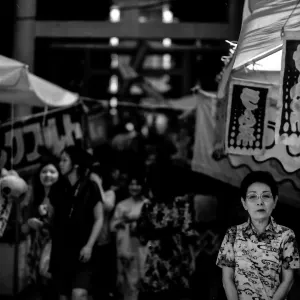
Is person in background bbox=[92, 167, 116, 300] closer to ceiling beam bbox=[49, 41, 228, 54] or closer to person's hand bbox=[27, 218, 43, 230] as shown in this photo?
person's hand bbox=[27, 218, 43, 230]

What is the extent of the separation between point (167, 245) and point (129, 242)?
1.42 metres

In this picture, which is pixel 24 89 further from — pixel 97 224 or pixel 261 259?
pixel 261 259

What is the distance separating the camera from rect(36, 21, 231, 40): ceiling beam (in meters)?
13.8

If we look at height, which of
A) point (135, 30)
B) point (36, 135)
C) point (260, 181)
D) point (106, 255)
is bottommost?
point (106, 255)

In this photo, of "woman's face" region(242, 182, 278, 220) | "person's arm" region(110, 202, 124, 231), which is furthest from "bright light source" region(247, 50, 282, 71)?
"person's arm" region(110, 202, 124, 231)

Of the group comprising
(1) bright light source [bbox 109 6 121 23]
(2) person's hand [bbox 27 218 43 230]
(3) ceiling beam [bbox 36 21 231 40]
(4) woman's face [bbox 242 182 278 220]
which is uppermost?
(1) bright light source [bbox 109 6 121 23]

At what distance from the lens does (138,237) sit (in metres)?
6.82

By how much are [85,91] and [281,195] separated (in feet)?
29.0

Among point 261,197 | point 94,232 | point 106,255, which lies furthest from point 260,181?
point 106,255

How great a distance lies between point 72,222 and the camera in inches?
248

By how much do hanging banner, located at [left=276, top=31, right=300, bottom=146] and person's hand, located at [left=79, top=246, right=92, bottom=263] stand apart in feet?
8.80

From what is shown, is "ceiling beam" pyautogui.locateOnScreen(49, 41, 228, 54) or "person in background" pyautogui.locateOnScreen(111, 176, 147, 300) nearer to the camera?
"person in background" pyautogui.locateOnScreen(111, 176, 147, 300)

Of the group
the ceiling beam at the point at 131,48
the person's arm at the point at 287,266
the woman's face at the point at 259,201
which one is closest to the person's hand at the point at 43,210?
the woman's face at the point at 259,201

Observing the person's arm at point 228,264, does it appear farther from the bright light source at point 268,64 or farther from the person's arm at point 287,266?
the bright light source at point 268,64
